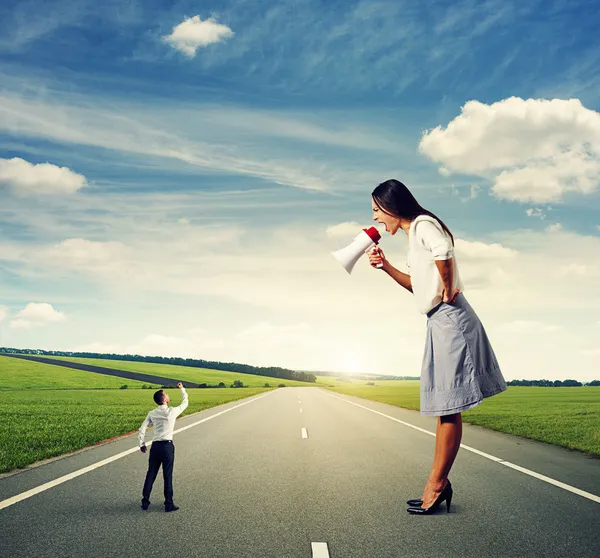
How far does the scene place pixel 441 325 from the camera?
4.50 m

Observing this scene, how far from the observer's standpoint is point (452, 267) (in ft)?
13.8

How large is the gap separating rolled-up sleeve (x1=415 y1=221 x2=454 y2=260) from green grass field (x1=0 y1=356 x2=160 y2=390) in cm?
5552

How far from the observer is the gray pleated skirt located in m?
4.40

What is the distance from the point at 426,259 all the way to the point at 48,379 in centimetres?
6623

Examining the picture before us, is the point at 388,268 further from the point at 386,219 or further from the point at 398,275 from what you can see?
the point at 386,219

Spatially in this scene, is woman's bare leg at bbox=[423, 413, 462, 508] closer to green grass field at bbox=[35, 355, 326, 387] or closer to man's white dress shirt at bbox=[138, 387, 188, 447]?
man's white dress shirt at bbox=[138, 387, 188, 447]

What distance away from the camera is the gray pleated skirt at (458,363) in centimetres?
440

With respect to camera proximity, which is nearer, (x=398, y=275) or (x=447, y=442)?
(x=447, y=442)

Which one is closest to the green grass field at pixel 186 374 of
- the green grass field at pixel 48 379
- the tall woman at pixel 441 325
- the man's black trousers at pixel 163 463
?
the green grass field at pixel 48 379

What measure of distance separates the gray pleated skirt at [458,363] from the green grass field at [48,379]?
2176 inches

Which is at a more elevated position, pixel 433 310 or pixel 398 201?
pixel 398 201

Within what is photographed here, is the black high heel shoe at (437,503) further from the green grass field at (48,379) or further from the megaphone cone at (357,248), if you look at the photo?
the green grass field at (48,379)

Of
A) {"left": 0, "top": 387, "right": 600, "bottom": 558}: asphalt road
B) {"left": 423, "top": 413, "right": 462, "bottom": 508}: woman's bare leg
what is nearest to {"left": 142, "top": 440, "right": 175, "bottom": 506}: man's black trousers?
{"left": 0, "top": 387, "right": 600, "bottom": 558}: asphalt road

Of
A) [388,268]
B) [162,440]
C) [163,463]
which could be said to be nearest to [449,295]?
[388,268]
